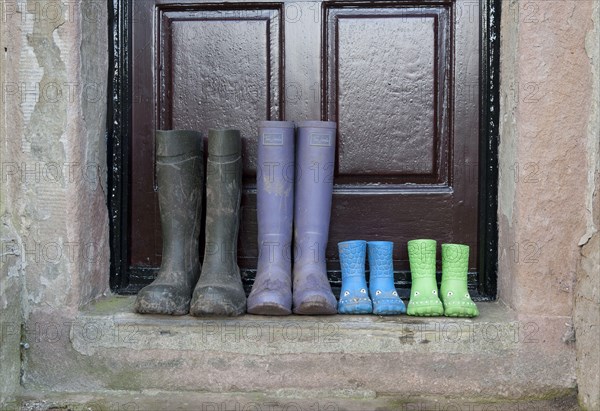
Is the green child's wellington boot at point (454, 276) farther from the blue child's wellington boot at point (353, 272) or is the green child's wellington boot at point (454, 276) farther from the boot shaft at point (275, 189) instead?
the boot shaft at point (275, 189)

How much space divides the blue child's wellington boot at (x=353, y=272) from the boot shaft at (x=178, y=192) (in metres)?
0.49

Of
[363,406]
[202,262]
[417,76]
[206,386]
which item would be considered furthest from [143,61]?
[363,406]

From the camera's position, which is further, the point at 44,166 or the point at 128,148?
the point at 128,148

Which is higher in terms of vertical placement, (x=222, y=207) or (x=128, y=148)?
(x=128, y=148)

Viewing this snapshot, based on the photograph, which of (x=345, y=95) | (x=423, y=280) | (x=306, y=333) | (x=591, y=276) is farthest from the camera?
(x=345, y=95)

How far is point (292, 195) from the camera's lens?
2391 mm

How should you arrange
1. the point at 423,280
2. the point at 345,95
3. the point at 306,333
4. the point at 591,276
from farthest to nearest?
the point at 345,95, the point at 423,280, the point at 306,333, the point at 591,276

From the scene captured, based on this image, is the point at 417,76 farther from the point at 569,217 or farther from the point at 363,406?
the point at 363,406

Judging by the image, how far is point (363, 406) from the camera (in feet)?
7.04

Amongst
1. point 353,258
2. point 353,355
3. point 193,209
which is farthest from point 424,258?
point 193,209

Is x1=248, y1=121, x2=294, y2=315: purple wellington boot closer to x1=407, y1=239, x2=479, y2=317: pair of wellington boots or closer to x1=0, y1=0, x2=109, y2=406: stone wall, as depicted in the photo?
x1=407, y1=239, x2=479, y2=317: pair of wellington boots

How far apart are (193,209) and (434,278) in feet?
2.65

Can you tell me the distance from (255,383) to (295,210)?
564mm

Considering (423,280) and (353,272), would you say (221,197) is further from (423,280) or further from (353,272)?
(423,280)
